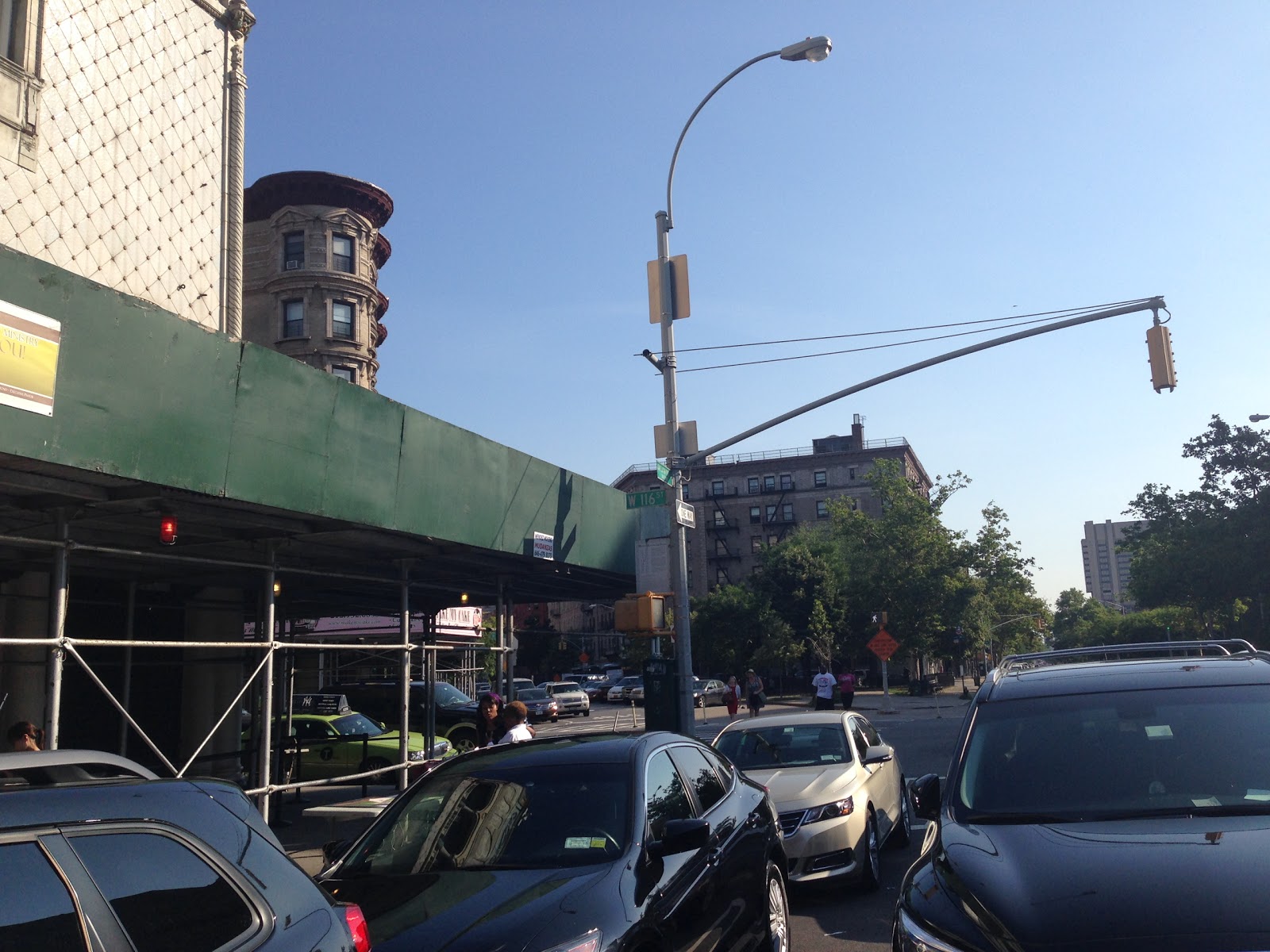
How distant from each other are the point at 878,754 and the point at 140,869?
8237 mm

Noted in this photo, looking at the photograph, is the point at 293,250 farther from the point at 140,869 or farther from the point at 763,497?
the point at 763,497

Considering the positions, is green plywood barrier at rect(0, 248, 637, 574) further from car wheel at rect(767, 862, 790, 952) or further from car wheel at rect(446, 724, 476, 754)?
car wheel at rect(446, 724, 476, 754)

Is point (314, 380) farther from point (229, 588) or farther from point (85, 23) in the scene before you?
point (229, 588)

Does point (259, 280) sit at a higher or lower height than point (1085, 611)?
higher

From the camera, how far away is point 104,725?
17312 mm

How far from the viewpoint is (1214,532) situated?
4594cm

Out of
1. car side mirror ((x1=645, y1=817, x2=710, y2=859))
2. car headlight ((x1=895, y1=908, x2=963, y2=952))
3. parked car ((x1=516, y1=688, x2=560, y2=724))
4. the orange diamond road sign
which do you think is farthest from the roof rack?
parked car ((x1=516, y1=688, x2=560, y2=724))

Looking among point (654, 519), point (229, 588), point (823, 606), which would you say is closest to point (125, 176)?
point (229, 588)

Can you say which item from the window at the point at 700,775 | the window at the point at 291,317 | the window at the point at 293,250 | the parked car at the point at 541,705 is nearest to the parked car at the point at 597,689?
the parked car at the point at 541,705

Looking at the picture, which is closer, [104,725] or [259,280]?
[104,725]

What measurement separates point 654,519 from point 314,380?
8.17 meters

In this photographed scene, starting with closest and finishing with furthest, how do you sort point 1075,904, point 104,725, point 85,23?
point 1075,904 → point 85,23 → point 104,725

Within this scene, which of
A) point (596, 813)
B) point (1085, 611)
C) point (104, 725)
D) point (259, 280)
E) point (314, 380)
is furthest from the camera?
point (1085, 611)

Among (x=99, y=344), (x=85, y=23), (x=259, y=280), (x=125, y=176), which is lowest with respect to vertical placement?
(x=99, y=344)
